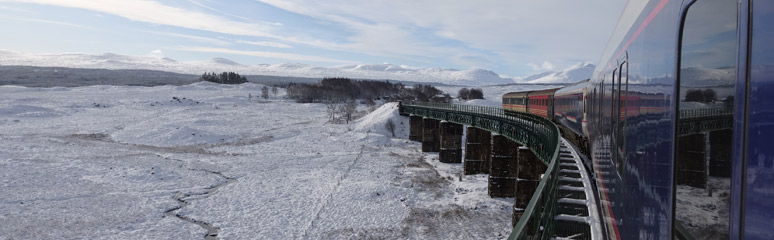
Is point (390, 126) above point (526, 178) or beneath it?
above

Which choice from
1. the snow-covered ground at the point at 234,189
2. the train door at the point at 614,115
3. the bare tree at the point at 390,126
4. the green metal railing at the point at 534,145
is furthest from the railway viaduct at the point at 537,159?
the bare tree at the point at 390,126

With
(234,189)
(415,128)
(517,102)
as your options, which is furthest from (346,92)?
(234,189)

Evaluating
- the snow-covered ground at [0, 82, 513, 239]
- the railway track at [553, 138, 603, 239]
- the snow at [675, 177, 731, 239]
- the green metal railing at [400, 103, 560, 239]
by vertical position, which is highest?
the snow at [675, 177, 731, 239]

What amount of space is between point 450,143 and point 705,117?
39.1 metres

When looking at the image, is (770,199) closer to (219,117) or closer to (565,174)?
(565,174)

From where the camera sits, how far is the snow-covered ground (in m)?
22.2

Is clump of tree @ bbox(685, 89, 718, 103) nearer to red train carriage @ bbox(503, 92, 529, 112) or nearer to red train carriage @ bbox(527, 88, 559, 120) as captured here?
red train carriage @ bbox(527, 88, 559, 120)

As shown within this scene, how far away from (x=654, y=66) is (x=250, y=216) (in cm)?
2346

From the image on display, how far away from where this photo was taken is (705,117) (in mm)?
2730

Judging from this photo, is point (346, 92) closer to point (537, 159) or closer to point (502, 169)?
point (502, 169)

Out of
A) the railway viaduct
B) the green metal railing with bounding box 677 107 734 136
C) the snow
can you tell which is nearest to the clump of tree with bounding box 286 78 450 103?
the railway viaduct

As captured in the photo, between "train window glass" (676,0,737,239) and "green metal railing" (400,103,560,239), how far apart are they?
4.28 feet

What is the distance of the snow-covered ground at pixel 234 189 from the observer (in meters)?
22.2

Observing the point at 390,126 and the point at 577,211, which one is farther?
the point at 390,126
